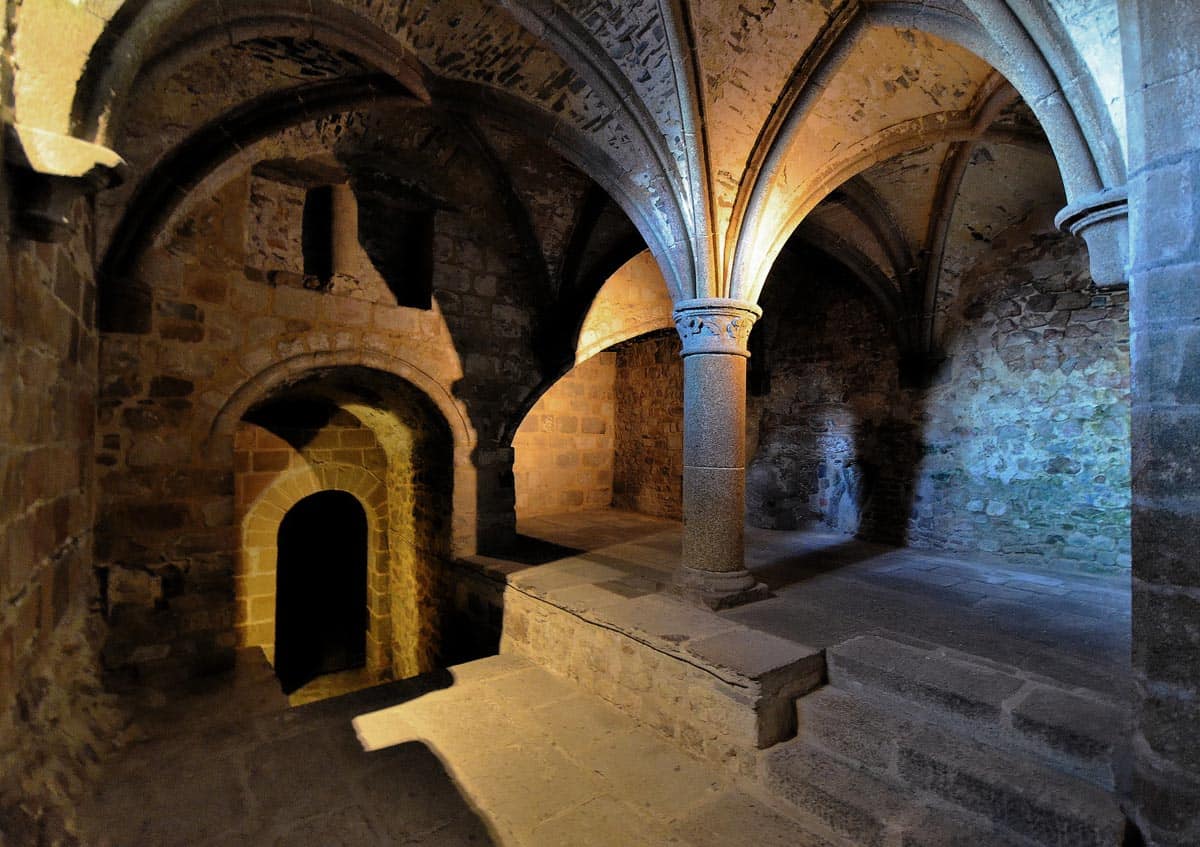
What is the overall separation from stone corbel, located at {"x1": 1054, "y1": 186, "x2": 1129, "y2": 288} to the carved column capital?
1.94 m

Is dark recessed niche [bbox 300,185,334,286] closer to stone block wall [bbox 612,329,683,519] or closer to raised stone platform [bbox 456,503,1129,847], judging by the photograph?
raised stone platform [bbox 456,503,1129,847]

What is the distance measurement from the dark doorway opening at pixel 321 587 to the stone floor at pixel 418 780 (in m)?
3.94

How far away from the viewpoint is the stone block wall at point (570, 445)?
8.17 meters

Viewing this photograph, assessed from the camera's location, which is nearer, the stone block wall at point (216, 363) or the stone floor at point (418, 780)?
the stone floor at point (418, 780)

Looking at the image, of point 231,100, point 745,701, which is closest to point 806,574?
point 745,701

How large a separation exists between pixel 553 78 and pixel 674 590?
3.47m

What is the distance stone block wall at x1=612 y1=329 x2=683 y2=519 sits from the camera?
8227 millimetres

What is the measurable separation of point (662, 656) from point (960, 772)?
54.0 inches

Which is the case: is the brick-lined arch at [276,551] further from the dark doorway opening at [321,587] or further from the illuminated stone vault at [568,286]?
the dark doorway opening at [321,587]

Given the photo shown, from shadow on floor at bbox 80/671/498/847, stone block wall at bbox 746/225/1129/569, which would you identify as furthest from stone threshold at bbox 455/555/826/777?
stone block wall at bbox 746/225/1129/569

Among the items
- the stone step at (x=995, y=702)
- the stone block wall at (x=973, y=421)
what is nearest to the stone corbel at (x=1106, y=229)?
the stone step at (x=995, y=702)

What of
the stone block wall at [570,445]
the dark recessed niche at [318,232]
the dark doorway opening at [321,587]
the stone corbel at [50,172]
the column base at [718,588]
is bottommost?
the dark doorway opening at [321,587]

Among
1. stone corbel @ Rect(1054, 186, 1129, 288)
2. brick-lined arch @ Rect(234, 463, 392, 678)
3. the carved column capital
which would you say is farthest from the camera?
brick-lined arch @ Rect(234, 463, 392, 678)

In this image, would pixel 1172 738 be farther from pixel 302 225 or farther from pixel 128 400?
pixel 302 225
